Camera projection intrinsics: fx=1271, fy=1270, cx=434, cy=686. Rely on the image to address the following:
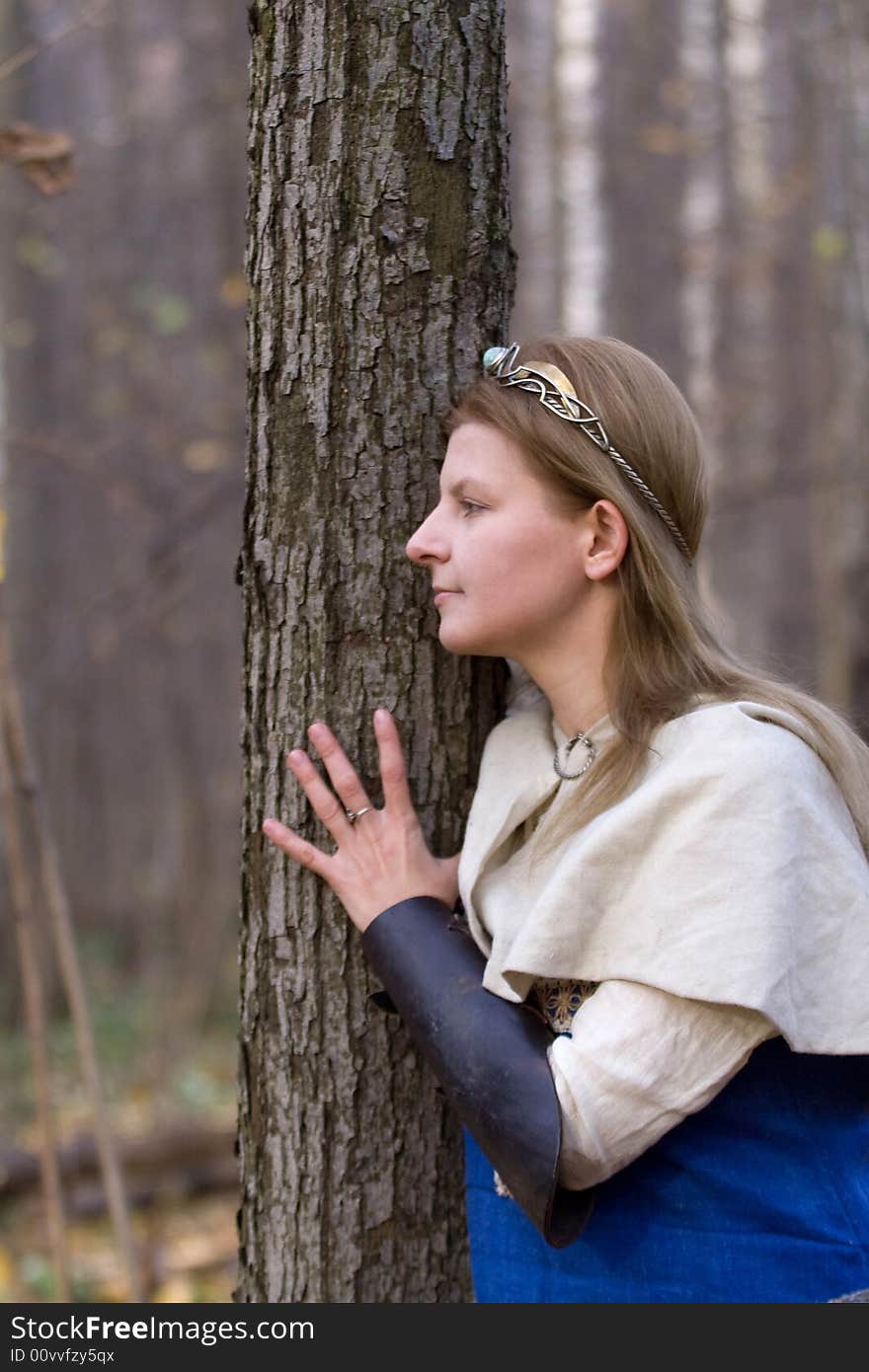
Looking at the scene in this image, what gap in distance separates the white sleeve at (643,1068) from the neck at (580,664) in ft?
1.44

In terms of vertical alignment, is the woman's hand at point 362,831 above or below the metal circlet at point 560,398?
below

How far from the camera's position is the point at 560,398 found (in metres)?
1.79

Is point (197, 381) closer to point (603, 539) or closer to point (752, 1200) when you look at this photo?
point (603, 539)

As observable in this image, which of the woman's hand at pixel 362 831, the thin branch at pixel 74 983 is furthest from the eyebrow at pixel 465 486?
the thin branch at pixel 74 983

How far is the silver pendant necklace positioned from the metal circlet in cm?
32

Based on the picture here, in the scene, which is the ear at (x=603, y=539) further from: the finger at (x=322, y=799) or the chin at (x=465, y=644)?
the finger at (x=322, y=799)

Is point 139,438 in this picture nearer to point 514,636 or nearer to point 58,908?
point 58,908

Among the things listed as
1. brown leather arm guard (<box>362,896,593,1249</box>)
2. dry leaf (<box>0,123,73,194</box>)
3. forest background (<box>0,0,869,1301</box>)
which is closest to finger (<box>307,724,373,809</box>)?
brown leather arm guard (<box>362,896,593,1249</box>)

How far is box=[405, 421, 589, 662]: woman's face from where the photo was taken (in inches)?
69.6

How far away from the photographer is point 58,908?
8.41 ft

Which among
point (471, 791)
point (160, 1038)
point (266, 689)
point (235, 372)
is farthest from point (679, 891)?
point (235, 372)

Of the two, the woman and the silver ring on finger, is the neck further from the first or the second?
the silver ring on finger

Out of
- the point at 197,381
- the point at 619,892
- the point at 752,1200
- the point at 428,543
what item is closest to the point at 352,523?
the point at 428,543

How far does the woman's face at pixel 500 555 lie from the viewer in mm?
1767
